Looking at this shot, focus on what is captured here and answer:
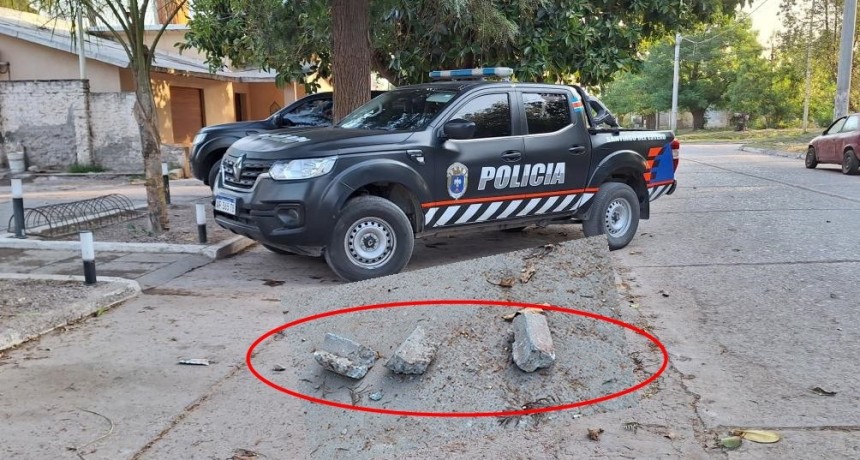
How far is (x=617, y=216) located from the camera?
8.40 metres

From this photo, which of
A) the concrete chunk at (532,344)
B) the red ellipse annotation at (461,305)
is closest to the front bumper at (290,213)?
the red ellipse annotation at (461,305)

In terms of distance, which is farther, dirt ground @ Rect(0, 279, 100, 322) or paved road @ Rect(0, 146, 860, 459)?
dirt ground @ Rect(0, 279, 100, 322)

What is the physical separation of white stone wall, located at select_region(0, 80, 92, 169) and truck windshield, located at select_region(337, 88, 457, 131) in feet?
39.6

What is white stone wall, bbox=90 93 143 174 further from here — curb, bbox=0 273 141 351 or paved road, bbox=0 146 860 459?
curb, bbox=0 273 141 351

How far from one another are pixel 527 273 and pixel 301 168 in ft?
7.39

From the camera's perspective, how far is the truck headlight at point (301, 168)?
20.2 ft

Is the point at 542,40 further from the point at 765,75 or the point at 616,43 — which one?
the point at 765,75

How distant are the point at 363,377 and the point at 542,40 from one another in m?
9.10

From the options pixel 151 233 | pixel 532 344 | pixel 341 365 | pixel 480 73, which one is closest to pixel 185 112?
pixel 151 233

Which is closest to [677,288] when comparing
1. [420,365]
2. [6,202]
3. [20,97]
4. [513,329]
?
[513,329]

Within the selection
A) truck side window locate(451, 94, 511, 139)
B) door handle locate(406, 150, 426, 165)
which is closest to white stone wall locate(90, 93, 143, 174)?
truck side window locate(451, 94, 511, 139)

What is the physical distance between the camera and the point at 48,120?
1705cm

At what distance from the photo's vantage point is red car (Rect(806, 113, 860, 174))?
53.2 ft

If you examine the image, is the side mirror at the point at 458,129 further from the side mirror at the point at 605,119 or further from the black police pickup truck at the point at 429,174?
the side mirror at the point at 605,119
